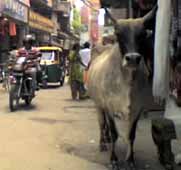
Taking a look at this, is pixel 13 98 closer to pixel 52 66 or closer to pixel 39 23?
pixel 52 66

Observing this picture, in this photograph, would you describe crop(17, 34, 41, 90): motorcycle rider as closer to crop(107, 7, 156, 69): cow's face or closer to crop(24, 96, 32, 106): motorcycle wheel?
crop(24, 96, 32, 106): motorcycle wheel

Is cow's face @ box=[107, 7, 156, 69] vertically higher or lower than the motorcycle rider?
higher

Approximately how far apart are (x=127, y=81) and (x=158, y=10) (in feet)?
3.38

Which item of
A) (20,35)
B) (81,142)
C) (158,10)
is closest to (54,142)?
(81,142)

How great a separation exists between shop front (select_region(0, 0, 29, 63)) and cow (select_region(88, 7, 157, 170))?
67.9 ft

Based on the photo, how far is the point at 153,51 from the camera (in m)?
7.95

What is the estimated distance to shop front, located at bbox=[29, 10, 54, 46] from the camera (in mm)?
38719

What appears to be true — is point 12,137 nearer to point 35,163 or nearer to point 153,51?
point 35,163

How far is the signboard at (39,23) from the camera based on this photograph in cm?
3809

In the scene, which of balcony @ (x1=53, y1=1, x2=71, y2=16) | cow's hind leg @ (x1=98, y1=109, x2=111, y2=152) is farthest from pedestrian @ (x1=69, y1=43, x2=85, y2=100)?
balcony @ (x1=53, y1=1, x2=71, y2=16)

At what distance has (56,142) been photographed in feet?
33.4

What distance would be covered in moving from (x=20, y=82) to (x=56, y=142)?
16.4 ft

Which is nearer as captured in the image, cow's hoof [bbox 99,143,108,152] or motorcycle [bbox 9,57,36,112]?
cow's hoof [bbox 99,143,108,152]

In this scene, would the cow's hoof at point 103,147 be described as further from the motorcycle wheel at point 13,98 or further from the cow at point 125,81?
the motorcycle wheel at point 13,98
